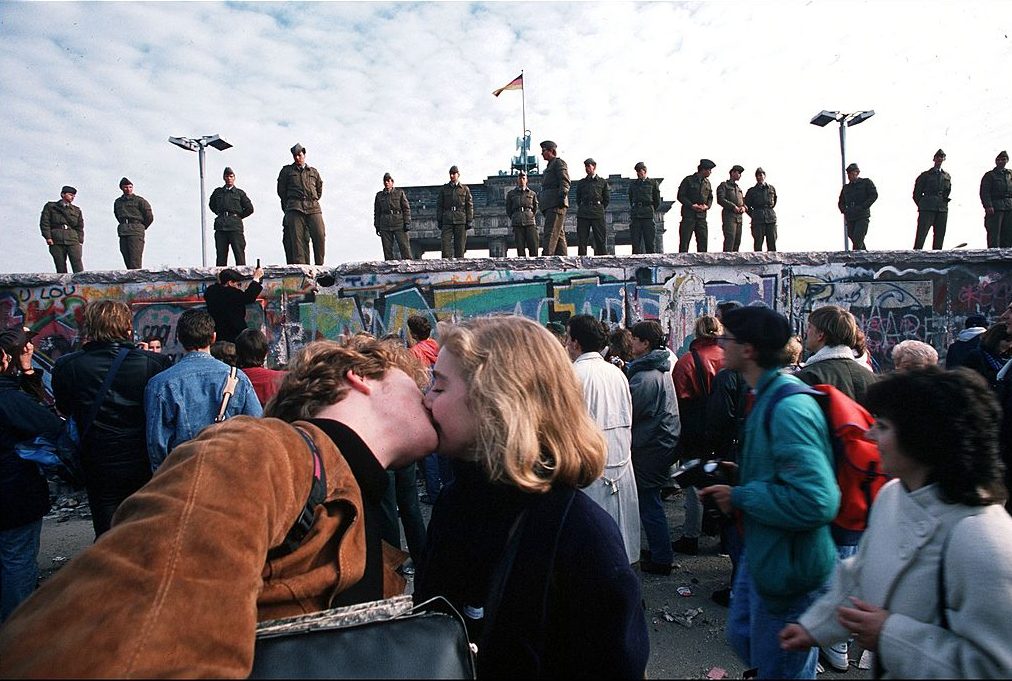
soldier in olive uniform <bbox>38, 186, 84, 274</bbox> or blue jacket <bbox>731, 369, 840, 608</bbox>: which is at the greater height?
soldier in olive uniform <bbox>38, 186, 84, 274</bbox>

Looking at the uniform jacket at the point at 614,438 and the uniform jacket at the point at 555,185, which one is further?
the uniform jacket at the point at 555,185

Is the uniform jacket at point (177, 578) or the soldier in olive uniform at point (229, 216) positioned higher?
the soldier in olive uniform at point (229, 216)

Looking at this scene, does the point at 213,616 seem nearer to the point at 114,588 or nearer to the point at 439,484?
the point at 114,588

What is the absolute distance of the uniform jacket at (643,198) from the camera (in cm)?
1227

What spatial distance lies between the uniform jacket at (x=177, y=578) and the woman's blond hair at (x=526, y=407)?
54cm

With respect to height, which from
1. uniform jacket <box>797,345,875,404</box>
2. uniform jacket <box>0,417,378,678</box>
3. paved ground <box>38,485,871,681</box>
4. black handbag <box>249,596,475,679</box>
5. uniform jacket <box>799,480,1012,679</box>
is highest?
uniform jacket <box>0,417,378,678</box>

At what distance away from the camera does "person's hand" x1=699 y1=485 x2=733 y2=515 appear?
8.45 ft

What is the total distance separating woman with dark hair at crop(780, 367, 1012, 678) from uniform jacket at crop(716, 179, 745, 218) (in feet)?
37.2

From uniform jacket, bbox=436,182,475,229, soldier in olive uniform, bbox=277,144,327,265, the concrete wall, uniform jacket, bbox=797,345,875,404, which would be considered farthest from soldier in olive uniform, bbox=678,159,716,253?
uniform jacket, bbox=797,345,875,404

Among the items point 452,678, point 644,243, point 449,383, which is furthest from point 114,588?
point 644,243

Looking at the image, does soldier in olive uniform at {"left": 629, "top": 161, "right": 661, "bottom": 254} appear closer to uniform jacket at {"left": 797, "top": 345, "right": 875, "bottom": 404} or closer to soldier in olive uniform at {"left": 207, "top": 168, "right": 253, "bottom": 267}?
soldier in olive uniform at {"left": 207, "top": 168, "right": 253, "bottom": 267}

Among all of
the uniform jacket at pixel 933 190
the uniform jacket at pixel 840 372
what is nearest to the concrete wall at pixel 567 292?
the uniform jacket at pixel 933 190

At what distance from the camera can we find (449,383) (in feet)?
5.09

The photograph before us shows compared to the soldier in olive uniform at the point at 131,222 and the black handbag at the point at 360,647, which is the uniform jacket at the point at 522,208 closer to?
the soldier in olive uniform at the point at 131,222
